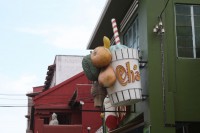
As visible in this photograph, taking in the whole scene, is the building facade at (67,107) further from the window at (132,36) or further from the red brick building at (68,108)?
the window at (132,36)

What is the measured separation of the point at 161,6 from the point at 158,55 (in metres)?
1.68

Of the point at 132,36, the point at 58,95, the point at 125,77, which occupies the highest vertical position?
the point at 132,36

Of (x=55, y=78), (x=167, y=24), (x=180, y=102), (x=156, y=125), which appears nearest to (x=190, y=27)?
(x=167, y=24)

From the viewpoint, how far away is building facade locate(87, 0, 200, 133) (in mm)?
14383

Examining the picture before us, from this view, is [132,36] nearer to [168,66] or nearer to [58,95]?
[168,66]

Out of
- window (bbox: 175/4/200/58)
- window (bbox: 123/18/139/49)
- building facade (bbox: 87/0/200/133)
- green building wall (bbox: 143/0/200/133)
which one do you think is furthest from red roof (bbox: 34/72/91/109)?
green building wall (bbox: 143/0/200/133)

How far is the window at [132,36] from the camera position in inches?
687

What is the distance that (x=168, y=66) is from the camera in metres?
14.9

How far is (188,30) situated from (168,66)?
1688 millimetres

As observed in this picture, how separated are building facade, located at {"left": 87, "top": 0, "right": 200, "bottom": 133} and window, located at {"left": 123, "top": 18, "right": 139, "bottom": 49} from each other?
0.97 m

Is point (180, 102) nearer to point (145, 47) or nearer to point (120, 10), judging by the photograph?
point (145, 47)

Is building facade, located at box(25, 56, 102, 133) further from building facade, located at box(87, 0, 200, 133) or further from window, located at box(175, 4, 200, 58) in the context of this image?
window, located at box(175, 4, 200, 58)

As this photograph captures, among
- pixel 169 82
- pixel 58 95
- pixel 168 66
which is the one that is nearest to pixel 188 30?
pixel 168 66

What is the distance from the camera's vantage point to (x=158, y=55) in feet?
48.8
